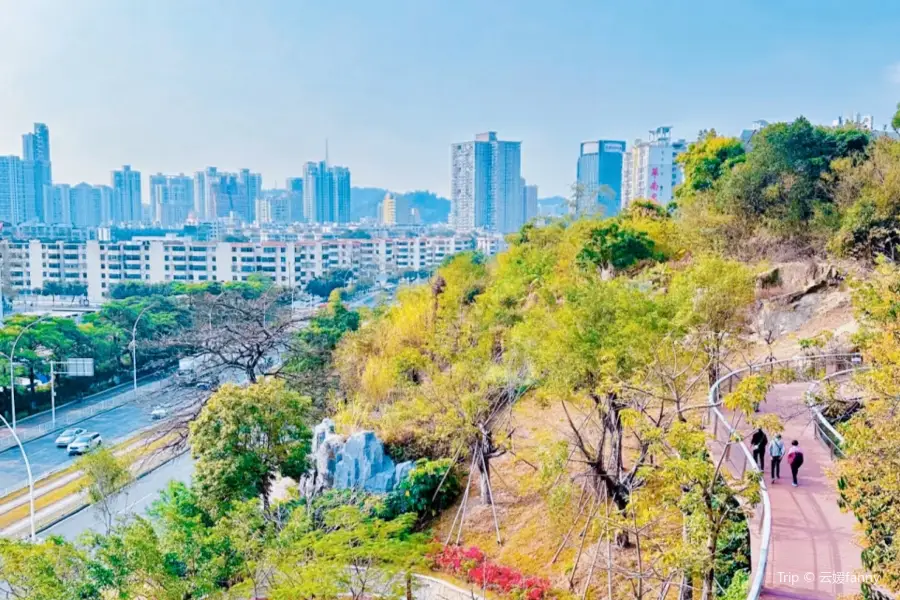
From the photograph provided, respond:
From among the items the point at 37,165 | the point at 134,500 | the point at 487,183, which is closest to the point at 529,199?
the point at 487,183

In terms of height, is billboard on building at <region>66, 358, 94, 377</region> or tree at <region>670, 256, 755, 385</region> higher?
tree at <region>670, 256, 755, 385</region>

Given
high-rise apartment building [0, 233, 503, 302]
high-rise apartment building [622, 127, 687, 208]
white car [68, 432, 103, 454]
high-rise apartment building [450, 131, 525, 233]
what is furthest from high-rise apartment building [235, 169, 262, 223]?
white car [68, 432, 103, 454]

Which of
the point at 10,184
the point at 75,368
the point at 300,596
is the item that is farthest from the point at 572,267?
the point at 10,184

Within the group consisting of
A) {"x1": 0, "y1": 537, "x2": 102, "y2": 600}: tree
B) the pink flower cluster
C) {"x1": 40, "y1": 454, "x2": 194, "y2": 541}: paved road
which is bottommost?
{"x1": 40, "y1": 454, "x2": 194, "y2": 541}: paved road

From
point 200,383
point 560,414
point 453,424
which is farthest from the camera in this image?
point 200,383

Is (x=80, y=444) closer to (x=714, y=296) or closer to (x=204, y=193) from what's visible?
(x=714, y=296)

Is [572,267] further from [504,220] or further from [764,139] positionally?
[504,220]

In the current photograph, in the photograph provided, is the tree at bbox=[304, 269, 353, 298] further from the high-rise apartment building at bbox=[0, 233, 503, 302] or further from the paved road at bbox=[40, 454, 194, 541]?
the paved road at bbox=[40, 454, 194, 541]
